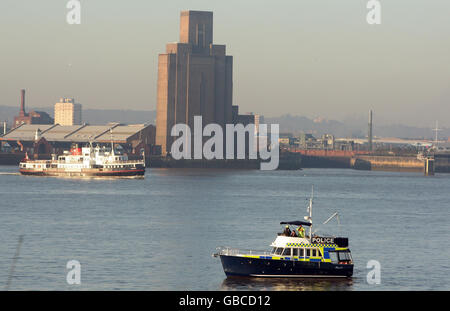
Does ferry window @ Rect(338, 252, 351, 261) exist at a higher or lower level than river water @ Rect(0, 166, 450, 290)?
higher

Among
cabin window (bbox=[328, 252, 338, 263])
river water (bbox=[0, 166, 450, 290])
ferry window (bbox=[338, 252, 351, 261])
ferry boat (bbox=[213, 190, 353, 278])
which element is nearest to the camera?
ferry boat (bbox=[213, 190, 353, 278])

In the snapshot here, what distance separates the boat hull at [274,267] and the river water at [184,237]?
711mm

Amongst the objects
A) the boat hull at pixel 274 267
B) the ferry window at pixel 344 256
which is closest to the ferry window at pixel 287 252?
the boat hull at pixel 274 267

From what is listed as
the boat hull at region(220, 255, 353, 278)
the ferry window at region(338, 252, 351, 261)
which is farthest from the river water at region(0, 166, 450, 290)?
the ferry window at region(338, 252, 351, 261)

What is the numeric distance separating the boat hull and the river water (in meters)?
0.71

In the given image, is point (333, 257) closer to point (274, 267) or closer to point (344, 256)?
point (344, 256)

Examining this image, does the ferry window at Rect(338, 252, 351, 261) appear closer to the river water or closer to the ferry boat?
the ferry boat

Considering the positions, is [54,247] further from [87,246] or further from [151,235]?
[151,235]

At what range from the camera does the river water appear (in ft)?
188

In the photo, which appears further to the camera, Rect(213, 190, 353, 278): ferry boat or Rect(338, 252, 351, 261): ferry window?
Rect(338, 252, 351, 261): ferry window

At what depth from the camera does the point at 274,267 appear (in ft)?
184

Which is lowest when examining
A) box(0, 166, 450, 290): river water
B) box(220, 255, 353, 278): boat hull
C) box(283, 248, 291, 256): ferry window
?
box(0, 166, 450, 290): river water
